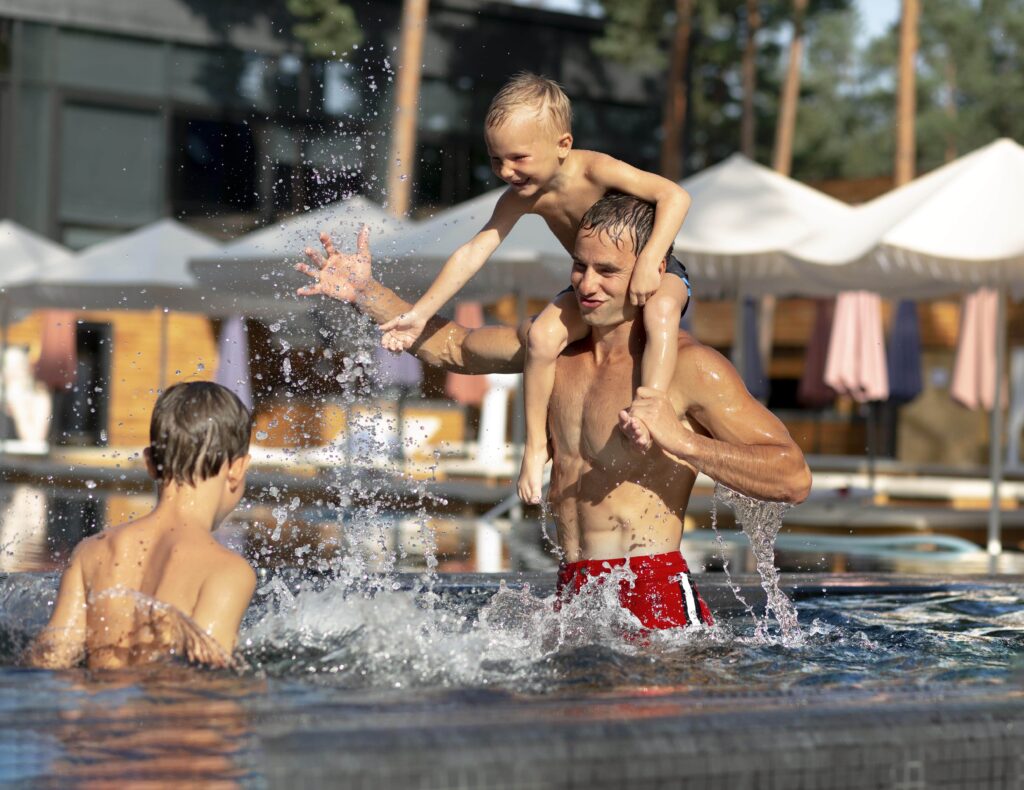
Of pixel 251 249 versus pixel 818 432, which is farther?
pixel 818 432

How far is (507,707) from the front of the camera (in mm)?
2371

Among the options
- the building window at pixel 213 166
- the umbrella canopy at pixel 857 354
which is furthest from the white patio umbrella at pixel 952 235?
the building window at pixel 213 166

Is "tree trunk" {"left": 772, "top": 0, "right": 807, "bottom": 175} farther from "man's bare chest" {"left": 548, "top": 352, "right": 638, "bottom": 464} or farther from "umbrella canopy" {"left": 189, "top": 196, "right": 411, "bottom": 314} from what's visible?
"man's bare chest" {"left": 548, "top": 352, "right": 638, "bottom": 464}

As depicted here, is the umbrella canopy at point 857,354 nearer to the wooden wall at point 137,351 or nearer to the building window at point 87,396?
the wooden wall at point 137,351

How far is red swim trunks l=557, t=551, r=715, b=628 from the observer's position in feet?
11.6

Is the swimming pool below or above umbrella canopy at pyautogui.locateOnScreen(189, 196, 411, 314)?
below

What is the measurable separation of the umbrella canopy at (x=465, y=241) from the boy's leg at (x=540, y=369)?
253 inches

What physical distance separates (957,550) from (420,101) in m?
16.8

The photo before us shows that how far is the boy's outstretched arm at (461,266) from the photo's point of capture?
12.7ft

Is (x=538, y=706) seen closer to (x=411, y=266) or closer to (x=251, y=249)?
(x=411, y=266)

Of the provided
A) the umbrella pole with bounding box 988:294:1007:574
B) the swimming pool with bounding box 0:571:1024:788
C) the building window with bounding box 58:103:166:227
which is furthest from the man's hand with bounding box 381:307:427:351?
the building window with bounding box 58:103:166:227

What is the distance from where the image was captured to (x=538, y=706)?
2.38 metres

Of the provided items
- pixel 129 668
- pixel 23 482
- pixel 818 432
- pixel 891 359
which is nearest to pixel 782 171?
pixel 818 432

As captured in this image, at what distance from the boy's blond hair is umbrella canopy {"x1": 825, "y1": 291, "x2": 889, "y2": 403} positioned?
12.0 metres
